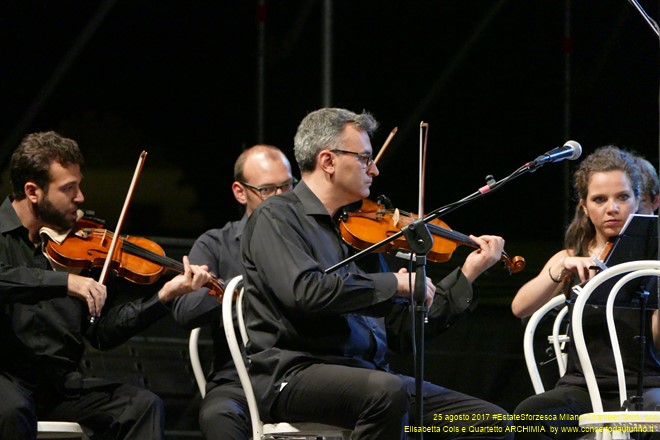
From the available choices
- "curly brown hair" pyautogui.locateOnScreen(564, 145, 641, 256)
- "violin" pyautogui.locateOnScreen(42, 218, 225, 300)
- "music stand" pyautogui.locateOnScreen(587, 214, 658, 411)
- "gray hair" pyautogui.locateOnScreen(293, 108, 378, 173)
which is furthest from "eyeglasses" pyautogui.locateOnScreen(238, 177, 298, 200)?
"music stand" pyautogui.locateOnScreen(587, 214, 658, 411)

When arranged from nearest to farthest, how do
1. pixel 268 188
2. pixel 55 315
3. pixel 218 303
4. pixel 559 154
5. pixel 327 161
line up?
pixel 559 154 → pixel 327 161 → pixel 55 315 → pixel 218 303 → pixel 268 188

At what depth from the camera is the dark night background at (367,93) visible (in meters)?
4.51

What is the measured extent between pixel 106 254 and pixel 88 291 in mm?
279

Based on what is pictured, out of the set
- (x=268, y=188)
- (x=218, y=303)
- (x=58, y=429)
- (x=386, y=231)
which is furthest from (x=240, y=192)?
(x=58, y=429)

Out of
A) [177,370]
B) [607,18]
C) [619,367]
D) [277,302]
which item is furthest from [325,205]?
[607,18]

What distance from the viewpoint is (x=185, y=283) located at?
3.38 metres

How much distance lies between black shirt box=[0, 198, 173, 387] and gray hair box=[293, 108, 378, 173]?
2.24 ft

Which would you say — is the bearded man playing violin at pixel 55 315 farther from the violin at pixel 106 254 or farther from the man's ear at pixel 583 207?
the man's ear at pixel 583 207

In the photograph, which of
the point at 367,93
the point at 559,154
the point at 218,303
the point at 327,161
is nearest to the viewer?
the point at 559,154

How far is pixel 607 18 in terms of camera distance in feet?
15.7

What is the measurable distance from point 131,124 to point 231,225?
981 millimetres

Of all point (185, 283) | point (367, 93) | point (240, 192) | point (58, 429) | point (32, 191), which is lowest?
point (58, 429)

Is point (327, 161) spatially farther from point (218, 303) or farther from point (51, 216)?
point (51, 216)

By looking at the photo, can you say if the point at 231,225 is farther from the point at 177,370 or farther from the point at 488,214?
the point at 488,214
